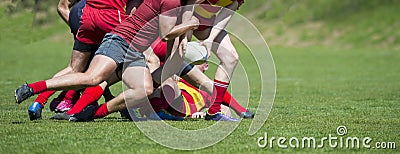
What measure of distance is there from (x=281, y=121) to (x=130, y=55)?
1776 millimetres

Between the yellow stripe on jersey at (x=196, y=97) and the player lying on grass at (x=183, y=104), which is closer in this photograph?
the player lying on grass at (x=183, y=104)

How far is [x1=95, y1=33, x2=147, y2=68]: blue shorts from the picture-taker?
7.11 meters

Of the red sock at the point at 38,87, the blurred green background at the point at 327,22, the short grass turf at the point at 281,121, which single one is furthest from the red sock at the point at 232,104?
the blurred green background at the point at 327,22

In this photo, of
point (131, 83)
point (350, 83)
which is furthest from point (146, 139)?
point (350, 83)

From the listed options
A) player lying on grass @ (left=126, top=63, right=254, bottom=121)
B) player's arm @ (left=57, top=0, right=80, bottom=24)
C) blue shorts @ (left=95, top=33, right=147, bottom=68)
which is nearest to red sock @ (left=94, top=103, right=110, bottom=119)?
player lying on grass @ (left=126, top=63, right=254, bottom=121)

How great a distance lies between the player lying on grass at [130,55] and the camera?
7047 millimetres

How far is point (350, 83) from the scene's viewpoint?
1509 centimetres

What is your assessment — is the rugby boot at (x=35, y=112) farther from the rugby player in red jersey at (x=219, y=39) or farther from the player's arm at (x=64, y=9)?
the rugby player in red jersey at (x=219, y=39)

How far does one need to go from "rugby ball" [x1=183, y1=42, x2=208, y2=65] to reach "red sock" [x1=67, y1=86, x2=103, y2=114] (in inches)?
45.4

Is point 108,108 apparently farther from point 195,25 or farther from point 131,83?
point 195,25

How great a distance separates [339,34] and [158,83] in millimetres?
27446

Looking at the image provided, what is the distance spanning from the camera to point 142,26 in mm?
7281

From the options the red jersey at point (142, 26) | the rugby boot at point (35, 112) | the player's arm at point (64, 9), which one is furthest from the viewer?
the player's arm at point (64, 9)

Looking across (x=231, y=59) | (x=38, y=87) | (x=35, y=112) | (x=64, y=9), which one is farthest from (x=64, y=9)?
(x=231, y=59)
